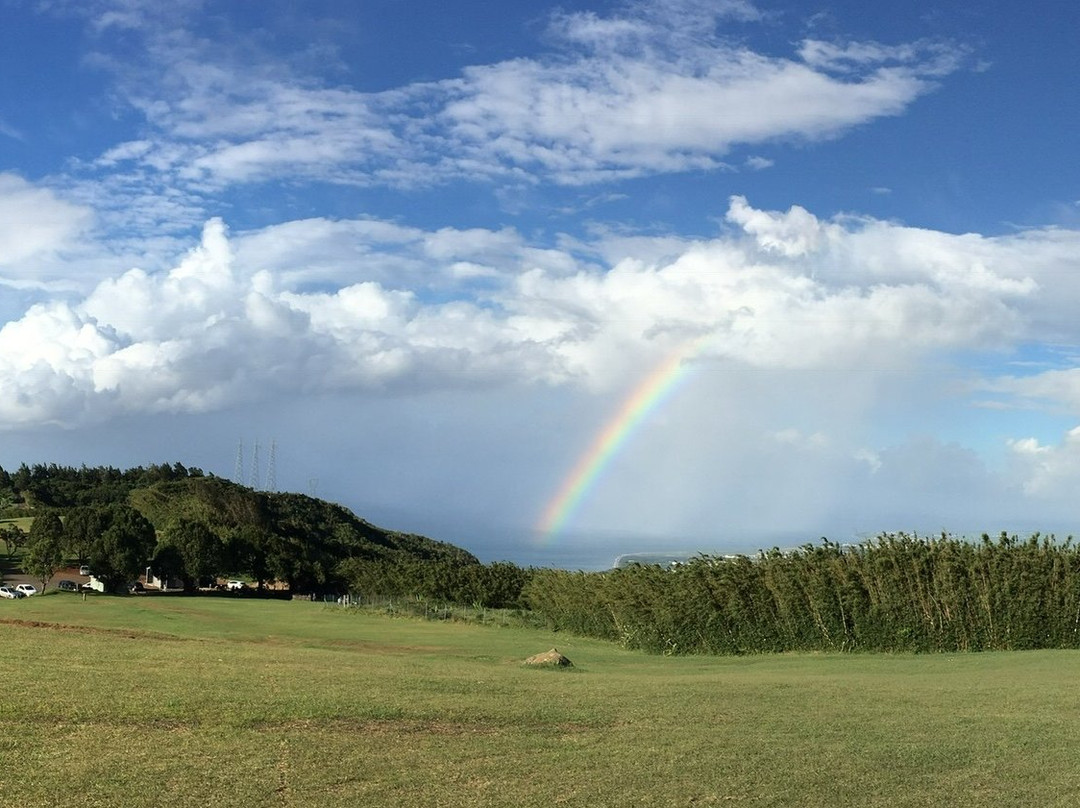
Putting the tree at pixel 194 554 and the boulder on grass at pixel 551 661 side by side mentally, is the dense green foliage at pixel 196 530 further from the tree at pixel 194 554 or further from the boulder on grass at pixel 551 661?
the boulder on grass at pixel 551 661

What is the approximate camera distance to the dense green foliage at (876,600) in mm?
33750

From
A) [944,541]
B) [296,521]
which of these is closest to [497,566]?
[944,541]

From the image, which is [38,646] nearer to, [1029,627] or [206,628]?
[206,628]

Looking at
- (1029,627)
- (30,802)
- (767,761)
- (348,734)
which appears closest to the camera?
(30,802)

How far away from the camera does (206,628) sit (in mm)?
44062

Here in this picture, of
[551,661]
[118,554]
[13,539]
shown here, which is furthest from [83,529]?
[551,661]

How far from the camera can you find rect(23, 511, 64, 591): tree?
8206cm

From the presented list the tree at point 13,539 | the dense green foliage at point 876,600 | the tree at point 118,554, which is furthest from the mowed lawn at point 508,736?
the tree at point 13,539

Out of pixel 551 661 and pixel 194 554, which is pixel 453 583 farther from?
pixel 551 661

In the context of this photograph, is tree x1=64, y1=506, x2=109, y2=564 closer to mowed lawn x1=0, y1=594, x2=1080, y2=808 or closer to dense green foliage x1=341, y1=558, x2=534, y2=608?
dense green foliage x1=341, y1=558, x2=534, y2=608

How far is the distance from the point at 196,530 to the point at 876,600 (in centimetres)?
7415

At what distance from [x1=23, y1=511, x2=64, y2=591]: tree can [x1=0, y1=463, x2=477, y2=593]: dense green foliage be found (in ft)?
0.68

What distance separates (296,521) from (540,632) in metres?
107

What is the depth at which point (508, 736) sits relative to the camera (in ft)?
44.3
